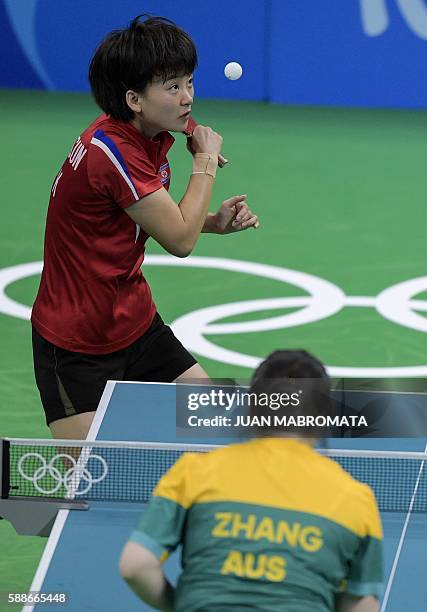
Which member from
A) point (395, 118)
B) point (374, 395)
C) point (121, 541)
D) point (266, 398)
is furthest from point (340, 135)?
point (266, 398)

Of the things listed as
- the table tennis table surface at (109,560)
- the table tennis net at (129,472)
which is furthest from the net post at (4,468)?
the table tennis table surface at (109,560)

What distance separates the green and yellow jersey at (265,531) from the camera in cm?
291

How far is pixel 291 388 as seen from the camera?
310 cm

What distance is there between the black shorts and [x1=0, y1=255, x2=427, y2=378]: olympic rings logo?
2.82 metres

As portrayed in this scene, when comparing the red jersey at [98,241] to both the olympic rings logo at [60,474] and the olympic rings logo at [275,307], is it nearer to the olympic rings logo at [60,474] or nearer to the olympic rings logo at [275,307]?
the olympic rings logo at [60,474]

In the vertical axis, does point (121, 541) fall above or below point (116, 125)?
below

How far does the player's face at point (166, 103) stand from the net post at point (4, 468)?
4.26 ft

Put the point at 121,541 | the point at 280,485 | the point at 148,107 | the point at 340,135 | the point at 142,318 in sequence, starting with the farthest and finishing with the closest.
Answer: the point at 340,135
the point at 142,318
the point at 148,107
the point at 121,541
the point at 280,485

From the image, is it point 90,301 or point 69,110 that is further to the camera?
point 69,110

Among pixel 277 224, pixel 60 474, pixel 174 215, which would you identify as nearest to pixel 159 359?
pixel 174 215

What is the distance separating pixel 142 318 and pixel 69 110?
8998 mm

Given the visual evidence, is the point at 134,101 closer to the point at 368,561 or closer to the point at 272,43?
the point at 368,561

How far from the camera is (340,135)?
43.2 ft

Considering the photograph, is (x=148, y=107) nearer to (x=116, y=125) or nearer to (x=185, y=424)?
(x=116, y=125)
